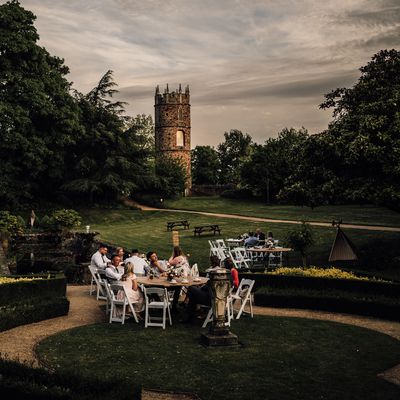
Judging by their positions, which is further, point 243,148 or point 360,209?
point 243,148

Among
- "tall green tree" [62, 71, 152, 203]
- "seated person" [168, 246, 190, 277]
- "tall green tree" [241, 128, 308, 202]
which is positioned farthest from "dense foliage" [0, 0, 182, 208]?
"seated person" [168, 246, 190, 277]

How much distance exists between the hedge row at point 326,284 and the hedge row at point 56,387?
10.1 m

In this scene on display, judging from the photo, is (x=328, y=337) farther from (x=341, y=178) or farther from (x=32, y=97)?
(x=32, y=97)

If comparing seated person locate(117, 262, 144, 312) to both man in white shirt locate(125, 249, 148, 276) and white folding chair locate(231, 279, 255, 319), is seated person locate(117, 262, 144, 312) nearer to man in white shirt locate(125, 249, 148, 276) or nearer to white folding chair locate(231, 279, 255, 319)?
white folding chair locate(231, 279, 255, 319)

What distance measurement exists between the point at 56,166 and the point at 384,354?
36689 millimetres

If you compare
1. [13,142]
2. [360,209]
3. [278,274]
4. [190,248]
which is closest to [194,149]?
[360,209]

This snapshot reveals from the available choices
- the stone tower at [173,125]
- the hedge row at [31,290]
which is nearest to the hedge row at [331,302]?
the hedge row at [31,290]

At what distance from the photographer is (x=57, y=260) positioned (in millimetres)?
23594

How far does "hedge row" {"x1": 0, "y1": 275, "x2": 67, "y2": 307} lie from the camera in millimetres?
13984

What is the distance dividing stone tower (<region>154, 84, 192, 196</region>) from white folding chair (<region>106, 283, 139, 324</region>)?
54535mm

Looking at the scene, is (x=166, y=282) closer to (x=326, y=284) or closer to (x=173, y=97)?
(x=326, y=284)

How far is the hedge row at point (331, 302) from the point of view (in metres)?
13.9

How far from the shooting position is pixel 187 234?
3412 centimetres

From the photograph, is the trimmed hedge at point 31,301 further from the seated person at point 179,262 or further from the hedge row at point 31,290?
the seated person at point 179,262
